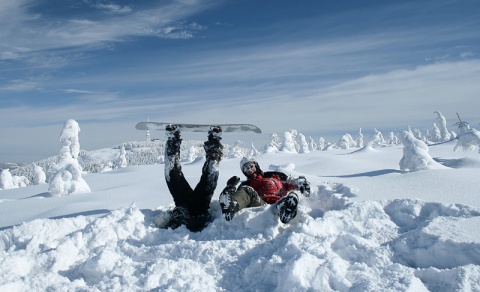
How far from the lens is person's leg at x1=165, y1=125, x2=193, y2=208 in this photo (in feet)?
19.9

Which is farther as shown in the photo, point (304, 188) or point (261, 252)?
point (304, 188)

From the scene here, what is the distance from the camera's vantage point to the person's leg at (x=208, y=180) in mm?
5895

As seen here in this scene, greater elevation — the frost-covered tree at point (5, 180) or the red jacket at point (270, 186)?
the red jacket at point (270, 186)

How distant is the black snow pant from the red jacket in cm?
95

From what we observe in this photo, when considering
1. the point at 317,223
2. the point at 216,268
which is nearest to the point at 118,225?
the point at 216,268

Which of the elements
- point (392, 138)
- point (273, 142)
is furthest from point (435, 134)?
point (273, 142)

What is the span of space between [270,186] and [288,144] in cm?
3610

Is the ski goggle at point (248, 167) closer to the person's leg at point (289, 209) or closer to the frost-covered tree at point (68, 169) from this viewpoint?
the person's leg at point (289, 209)

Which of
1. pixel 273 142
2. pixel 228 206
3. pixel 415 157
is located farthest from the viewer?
pixel 273 142

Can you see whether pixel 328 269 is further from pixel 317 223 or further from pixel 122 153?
pixel 122 153

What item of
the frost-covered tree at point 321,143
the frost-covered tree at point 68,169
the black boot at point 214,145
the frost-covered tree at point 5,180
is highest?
the black boot at point 214,145

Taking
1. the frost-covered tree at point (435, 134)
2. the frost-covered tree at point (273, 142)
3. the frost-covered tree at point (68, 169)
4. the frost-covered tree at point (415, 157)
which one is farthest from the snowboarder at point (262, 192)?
the frost-covered tree at point (435, 134)

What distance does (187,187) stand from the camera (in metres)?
6.13

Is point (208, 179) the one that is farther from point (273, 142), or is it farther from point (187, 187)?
point (273, 142)
